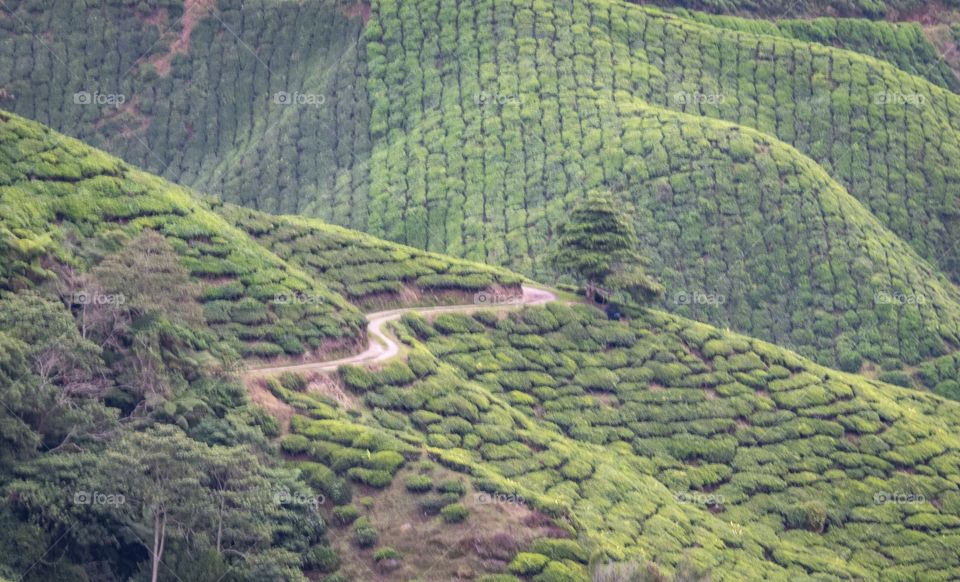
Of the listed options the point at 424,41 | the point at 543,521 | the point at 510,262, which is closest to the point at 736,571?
the point at 543,521

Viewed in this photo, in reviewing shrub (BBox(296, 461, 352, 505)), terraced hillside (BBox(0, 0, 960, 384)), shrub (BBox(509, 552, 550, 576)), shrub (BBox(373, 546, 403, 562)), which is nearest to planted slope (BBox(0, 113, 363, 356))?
shrub (BBox(296, 461, 352, 505))

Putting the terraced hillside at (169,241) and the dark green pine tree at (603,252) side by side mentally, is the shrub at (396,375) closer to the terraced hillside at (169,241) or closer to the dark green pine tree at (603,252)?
the terraced hillside at (169,241)

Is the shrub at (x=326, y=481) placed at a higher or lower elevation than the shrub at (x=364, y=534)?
higher

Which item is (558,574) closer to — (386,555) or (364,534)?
(386,555)

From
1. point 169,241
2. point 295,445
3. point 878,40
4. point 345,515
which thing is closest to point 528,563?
point 345,515

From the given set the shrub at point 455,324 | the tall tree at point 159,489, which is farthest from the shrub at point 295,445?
the shrub at point 455,324

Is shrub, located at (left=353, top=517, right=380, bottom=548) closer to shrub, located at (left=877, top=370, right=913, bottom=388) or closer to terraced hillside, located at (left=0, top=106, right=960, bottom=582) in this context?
terraced hillside, located at (left=0, top=106, right=960, bottom=582)
